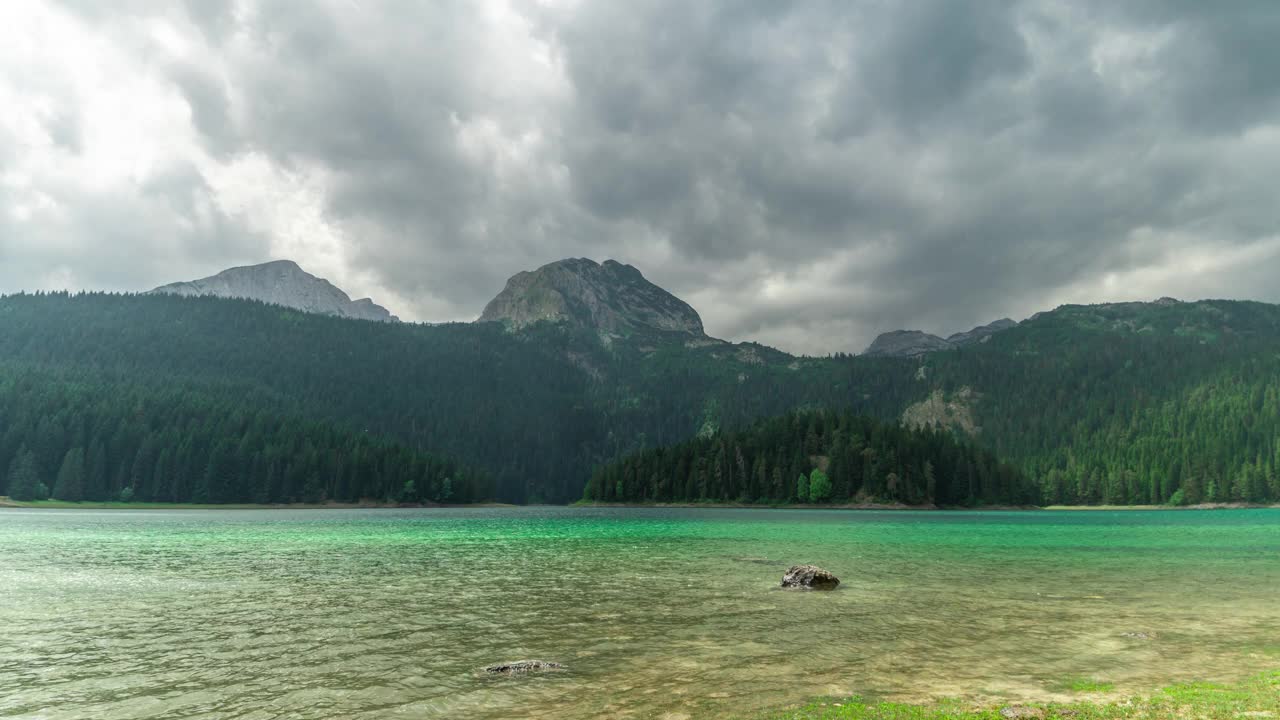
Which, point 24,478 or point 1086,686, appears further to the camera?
point 24,478

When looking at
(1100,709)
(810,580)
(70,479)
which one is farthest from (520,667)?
(70,479)

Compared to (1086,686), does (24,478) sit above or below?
above

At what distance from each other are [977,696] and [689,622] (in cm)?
1242

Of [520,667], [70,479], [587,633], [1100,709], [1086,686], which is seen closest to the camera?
[1100,709]

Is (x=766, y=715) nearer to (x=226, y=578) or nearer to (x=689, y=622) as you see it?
(x=689, y=622)

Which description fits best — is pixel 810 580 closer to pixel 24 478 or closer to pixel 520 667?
pixel 520 667

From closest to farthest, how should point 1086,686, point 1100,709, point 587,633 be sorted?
point 1100,709, point 1086,686, point 587,633

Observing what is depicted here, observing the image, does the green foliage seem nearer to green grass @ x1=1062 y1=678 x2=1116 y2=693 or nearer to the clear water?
the clear water

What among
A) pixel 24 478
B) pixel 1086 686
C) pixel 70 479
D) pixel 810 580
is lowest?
pixel 810 580

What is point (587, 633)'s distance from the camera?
24281 mm

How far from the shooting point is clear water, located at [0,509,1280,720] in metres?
16.5

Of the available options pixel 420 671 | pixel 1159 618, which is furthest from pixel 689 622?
pixel 1159 618

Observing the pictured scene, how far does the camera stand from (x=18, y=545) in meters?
59.9

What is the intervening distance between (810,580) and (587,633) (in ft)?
54.9
